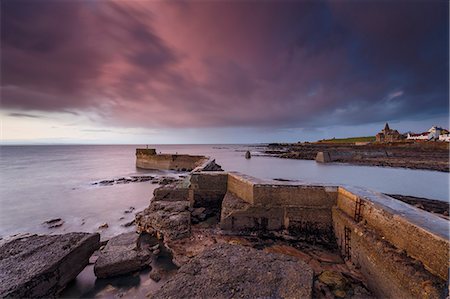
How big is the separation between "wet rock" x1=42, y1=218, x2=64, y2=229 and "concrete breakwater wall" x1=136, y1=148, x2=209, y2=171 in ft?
43.2

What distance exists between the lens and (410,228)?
3066 mm

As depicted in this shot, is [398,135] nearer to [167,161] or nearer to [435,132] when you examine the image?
[435,132]

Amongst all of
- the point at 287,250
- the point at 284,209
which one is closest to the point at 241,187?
the point at 284,209

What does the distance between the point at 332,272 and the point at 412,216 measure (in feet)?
5.90

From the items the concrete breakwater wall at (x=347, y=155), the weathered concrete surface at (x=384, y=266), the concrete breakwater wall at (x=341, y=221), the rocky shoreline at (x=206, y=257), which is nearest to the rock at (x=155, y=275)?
the rocky shoreline at (x=206, y=257)

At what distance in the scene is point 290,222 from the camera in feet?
17.8

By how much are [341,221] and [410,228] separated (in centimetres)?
175

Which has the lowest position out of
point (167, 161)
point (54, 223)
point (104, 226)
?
point (54, 223)

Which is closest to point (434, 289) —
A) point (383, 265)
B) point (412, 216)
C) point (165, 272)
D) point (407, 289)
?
point (407, 289)

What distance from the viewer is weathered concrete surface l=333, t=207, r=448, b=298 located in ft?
8.32

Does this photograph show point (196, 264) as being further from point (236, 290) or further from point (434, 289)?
point (434, 289)

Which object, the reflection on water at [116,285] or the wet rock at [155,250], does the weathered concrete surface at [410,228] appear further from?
the wet rock at [155,250]

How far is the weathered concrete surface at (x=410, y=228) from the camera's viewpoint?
2601 mm

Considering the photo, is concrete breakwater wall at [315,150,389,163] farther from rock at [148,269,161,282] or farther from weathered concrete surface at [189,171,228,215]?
rock at [148,269,161,282]
